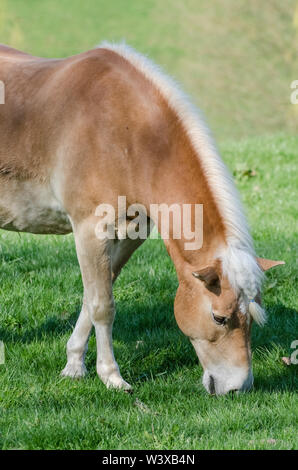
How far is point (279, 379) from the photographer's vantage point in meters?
4.42

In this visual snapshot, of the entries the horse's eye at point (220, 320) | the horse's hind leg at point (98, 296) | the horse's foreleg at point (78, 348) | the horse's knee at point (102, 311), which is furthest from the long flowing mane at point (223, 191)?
the horse's foreleg at point (78, 348)

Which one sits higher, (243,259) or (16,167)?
(16,167)

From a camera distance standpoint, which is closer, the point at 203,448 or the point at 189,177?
the point at 203,448

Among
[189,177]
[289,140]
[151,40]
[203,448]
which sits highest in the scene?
[151,40]

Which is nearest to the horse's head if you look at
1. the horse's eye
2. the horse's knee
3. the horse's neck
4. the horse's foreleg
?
the horse's eye

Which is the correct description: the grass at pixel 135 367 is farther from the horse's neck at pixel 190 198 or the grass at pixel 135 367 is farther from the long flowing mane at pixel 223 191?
the horse's neck at pixel 190 198

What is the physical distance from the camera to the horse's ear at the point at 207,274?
3676 mm

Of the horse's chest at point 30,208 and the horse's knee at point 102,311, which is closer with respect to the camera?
the horse's knee at point 102,311

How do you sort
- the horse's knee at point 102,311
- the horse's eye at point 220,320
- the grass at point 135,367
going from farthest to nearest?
the horse's knee at point 102,311
the horse's eye at point 220,320
the grass at point 135,367

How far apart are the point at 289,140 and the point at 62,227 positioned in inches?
256

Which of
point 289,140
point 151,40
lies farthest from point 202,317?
point 151,40

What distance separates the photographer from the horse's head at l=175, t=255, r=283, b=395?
371cm

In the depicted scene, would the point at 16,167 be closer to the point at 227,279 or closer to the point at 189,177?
the point at 189,177

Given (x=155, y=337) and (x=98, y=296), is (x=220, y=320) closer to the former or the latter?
(x=98, y=296)
